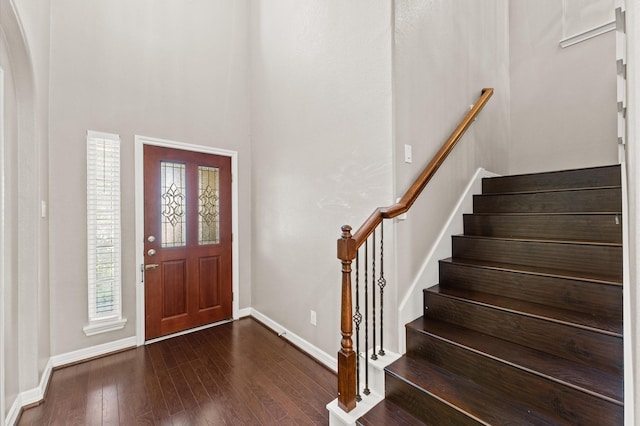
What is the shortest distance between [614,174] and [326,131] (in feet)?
7.24

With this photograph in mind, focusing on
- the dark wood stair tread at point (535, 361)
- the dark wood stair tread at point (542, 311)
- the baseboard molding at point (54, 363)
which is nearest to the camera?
the dark wood stair tread at point (535, 361)

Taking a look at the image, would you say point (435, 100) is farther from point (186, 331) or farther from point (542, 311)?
point (186, 331)

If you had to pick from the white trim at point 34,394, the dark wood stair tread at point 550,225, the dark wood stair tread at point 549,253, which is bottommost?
the white trim at point 34,394

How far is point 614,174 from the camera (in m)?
2.11

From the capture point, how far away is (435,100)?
2180 mm

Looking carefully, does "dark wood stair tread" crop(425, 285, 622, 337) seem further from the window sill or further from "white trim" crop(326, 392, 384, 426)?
the window sill

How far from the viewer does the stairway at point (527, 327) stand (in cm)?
128

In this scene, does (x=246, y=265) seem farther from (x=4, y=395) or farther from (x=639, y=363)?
(x=639, y=363)

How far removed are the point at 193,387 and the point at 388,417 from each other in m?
1.49

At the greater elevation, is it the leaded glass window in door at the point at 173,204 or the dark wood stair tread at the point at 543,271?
the leaded glass window in door at the point at 173,204

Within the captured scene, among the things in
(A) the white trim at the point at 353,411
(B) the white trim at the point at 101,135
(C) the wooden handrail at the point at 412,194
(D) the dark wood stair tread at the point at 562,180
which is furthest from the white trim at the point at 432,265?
(B) the white trim at the point at 101,135

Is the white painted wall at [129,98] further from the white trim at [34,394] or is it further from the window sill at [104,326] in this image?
the white trim at [34,394]

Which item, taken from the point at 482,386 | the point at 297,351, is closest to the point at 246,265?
the point at 297,351

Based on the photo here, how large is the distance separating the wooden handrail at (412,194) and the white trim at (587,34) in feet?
5.83
